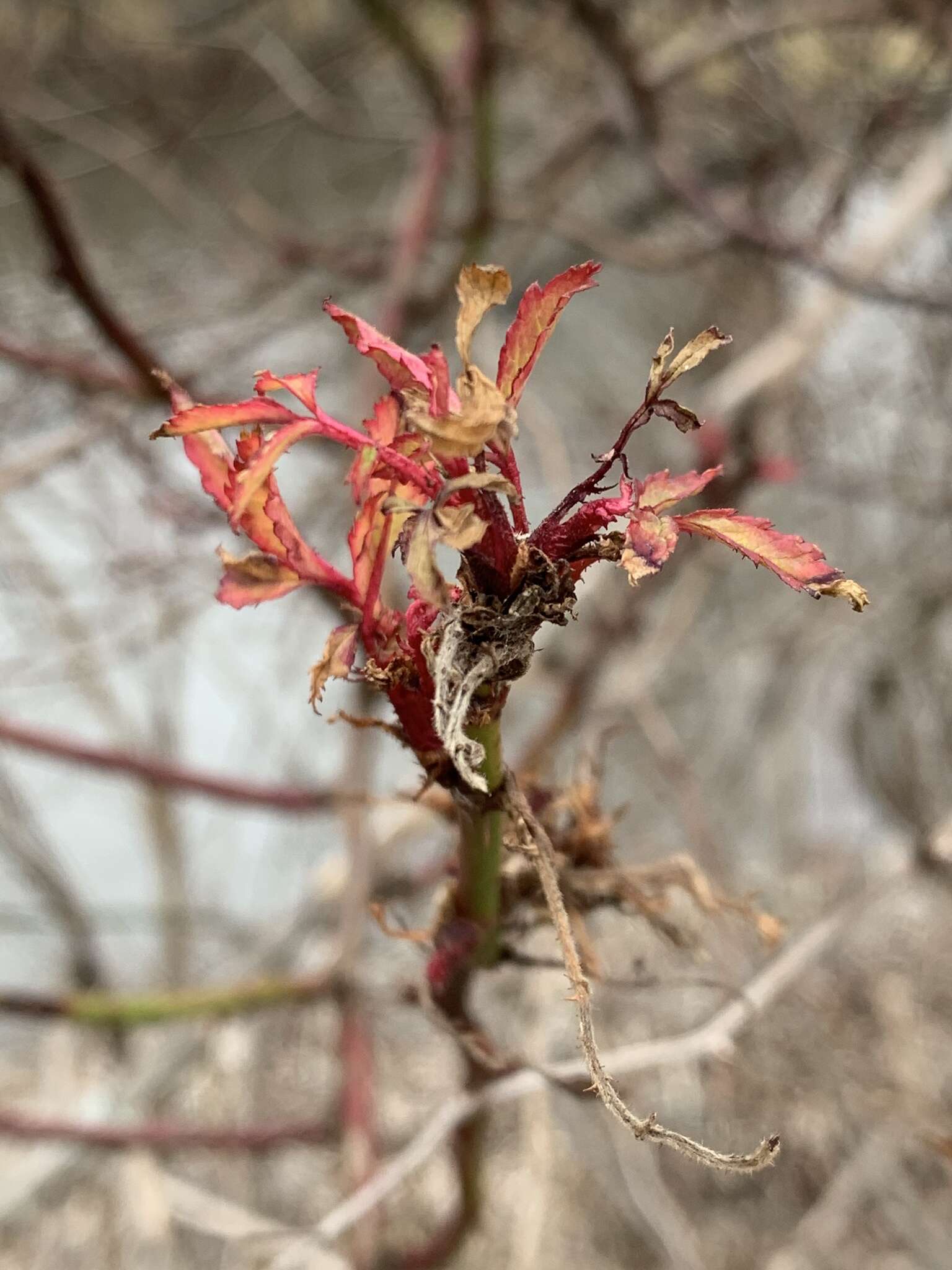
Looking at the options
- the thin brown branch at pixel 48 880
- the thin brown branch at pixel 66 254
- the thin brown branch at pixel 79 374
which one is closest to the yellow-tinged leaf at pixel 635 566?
the thin brown branch at pixel 66 254

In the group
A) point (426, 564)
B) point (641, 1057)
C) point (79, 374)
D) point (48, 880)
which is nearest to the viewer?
point (426, 564)

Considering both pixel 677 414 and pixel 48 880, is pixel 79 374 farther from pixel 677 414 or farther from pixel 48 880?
pixel 48 880

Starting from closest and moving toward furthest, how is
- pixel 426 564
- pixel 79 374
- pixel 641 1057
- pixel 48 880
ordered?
pixel 426 564 → pixel 641 1057 → pixel 79 374 → pixel 48 880

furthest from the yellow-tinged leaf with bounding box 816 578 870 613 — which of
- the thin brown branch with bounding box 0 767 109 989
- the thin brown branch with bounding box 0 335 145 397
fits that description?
the thin brown branch with bounding box 0 767 109 989

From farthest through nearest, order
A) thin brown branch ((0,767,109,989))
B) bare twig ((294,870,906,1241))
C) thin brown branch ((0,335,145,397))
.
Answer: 1. thin brown branch ((0,767,109,989))
2. thin brown branch ((0,335,145,397))
3. bare twig ((294,870,906,1241))

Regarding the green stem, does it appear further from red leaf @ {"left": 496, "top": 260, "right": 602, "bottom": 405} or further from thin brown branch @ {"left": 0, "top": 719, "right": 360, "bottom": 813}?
thin brown branch @ {"left": 0, "top": 719, "right": 360, "bottom": 813}

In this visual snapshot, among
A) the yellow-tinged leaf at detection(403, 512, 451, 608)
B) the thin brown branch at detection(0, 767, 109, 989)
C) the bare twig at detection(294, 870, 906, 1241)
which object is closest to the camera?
the yellow-tinged leaf at detection(403, 512, 451, 608)

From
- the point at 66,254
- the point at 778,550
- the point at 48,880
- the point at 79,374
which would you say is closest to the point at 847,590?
the point at 778,550
